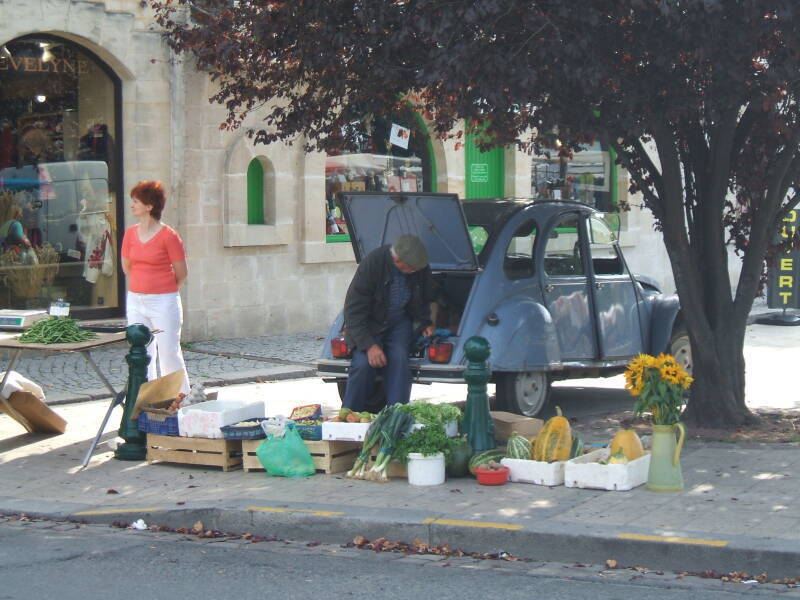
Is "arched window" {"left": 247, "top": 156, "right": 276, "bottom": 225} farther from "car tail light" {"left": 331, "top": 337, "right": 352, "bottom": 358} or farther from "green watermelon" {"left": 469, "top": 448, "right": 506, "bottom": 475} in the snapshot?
"green watermelon" {"left": 469, "top": 448, "right": 506, "bottom": 475}

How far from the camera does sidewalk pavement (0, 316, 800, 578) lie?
6.48 metres

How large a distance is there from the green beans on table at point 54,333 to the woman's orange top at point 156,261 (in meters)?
0.74

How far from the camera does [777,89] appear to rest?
9.16m

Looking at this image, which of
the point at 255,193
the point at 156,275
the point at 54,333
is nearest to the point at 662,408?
the point at 156,275

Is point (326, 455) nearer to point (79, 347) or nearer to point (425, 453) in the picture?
point (425, 453)

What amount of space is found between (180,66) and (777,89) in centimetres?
859

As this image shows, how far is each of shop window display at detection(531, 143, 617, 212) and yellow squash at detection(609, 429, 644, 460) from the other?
13299mm

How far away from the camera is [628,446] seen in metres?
7.86

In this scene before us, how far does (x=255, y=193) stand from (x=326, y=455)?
9.16 m

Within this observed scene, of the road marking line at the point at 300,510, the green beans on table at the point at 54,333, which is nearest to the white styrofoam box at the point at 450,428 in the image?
the road marking line at the point at 300,510

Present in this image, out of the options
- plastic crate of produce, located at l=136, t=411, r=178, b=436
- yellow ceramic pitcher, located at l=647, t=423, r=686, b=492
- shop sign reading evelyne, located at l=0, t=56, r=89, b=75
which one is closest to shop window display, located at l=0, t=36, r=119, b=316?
shop sign reading evelyne, located at l=0, t=56, r=89, b=75

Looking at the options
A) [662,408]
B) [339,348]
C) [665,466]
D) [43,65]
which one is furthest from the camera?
[43,65]

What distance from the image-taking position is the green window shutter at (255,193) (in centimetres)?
1691

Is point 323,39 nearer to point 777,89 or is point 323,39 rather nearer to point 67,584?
point 777,89
